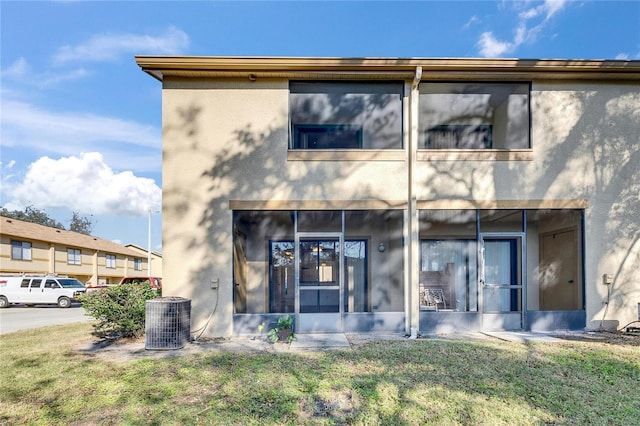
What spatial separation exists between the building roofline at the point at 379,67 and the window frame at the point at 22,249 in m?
22.7

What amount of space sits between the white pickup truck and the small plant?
53.3 feet

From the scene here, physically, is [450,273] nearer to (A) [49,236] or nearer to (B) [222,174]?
(B) [222,174]

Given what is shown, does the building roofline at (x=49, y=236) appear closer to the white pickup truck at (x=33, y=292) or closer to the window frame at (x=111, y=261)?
the window frame at (x=111, y=261)

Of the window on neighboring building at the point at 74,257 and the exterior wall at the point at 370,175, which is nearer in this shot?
the exterior wall at the point at 370,175

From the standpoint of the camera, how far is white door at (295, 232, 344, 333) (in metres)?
8.34

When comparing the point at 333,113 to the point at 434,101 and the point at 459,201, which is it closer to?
the point at 434,101

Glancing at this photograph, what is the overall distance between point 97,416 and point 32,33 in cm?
1416

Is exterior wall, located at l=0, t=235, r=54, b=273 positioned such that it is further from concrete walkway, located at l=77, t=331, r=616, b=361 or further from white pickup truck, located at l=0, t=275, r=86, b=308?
concrete walkway, located at l=77, t=331, r=616, b=361

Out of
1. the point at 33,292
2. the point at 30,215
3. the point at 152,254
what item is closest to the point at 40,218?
the point at 30,215

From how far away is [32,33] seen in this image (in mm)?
12578

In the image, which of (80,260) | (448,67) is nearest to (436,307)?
(448,67)

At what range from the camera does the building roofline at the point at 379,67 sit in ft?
26.2

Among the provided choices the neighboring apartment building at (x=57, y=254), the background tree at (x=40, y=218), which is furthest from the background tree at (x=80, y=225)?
the neighboring apartment building at (x=57, y=254)

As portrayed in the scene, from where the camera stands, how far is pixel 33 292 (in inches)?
747
